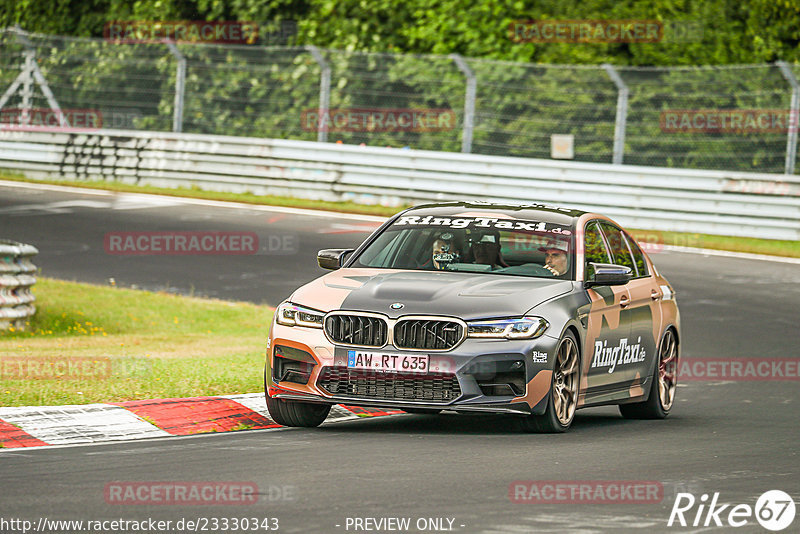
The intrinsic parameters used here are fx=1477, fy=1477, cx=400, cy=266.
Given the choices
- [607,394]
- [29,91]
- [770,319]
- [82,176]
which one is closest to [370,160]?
[82,176]

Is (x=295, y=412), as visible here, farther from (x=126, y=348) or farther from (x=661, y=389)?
(x=126, y=348)

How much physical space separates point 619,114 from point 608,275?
1441cm

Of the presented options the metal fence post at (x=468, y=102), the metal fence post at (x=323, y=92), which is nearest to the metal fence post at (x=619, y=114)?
the metal fence post at (x=468, y=102)

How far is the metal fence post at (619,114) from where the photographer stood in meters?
24.0

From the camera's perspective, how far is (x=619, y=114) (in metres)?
24.0

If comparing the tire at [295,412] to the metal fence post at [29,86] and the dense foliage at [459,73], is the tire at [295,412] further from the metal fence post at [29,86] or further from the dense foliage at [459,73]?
the metal fence post at [29,86]

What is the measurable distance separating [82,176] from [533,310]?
798 inches

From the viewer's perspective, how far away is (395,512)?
22.2ft

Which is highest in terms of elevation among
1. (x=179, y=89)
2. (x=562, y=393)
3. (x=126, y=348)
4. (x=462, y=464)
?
(x=179, y=89)

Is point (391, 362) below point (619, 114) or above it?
below

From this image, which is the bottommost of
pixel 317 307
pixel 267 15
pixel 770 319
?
pixel 770 319

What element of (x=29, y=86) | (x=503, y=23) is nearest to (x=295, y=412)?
(x=29, y=86)

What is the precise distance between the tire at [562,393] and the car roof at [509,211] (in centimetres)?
134

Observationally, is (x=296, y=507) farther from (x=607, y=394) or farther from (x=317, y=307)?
(x=607, y=394)
